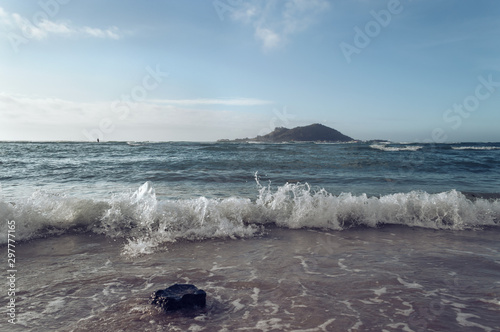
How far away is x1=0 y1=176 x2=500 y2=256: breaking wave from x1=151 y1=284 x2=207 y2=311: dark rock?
224cm

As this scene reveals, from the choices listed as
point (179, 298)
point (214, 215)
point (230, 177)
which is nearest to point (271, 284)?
point (179, 298)

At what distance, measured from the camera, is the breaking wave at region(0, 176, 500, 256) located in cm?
610

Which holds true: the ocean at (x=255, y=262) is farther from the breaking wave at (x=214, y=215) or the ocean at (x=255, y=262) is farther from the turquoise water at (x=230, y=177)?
the turquoise water at (x=230, y=177)

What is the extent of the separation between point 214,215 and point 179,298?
3489mm

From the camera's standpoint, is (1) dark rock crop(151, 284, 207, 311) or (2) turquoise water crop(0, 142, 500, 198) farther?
(2) turquoise water crop(0, 142, 500, 198)

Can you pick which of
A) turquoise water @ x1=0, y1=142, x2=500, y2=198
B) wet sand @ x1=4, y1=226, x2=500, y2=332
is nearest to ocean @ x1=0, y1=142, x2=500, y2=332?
wet sand @ x1=4, y1=226, x2=500, y2=332

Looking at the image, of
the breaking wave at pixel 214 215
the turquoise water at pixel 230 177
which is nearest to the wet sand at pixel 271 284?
the breaking wave at pixel 214 215

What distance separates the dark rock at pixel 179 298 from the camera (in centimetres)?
314

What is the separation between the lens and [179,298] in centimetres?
317

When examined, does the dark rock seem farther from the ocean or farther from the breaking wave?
the breaking wave

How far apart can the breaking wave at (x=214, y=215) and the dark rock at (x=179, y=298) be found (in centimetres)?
224

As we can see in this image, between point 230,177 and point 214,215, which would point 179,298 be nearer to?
point 214,215

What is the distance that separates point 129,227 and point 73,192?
16.2 ft

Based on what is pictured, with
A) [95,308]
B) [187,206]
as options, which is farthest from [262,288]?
[187,206]
